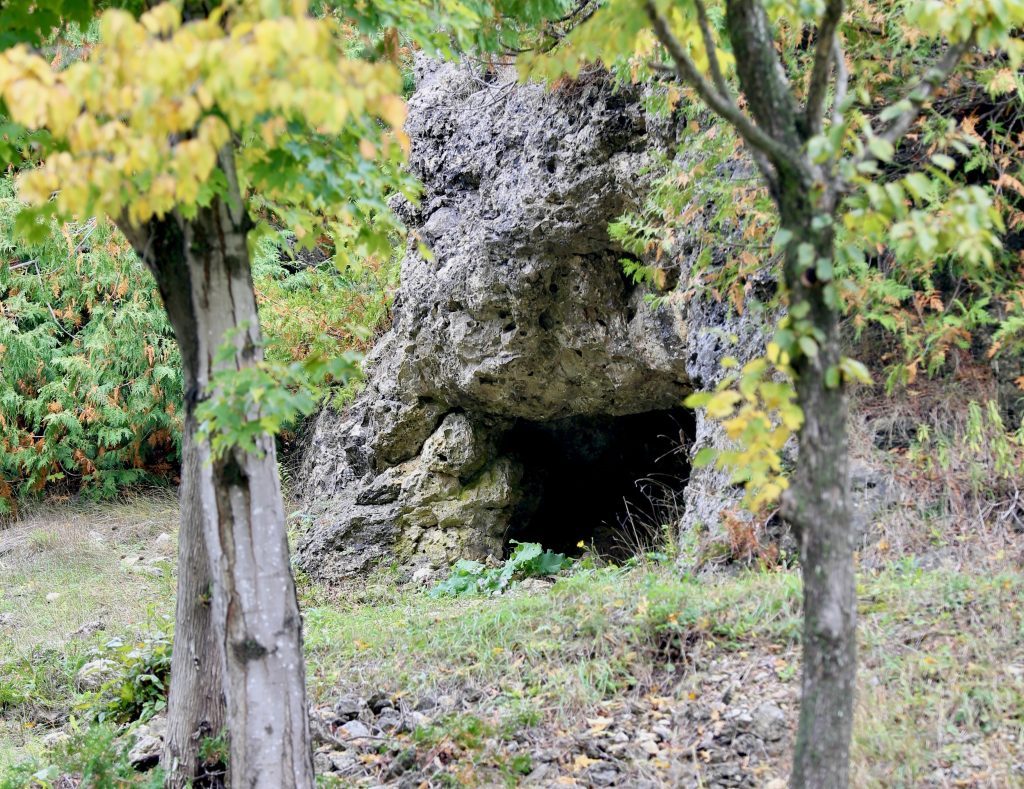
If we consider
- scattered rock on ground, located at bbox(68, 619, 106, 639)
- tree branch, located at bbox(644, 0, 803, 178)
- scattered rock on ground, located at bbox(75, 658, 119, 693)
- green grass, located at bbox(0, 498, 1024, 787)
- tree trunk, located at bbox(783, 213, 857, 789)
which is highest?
tree branch, located at bbox(644, 0, 803, 178)

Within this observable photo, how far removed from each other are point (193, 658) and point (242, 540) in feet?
4.42

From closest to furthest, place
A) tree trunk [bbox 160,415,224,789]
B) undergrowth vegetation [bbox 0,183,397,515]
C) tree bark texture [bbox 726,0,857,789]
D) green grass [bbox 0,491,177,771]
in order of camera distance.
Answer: tree bark texture [bbox 726,0,857,789], tree trunk [bbox 160,415,224,789], green grass [bbox 0,491,177,771], undergrowth vegetation [bbox 0,183,397,515]

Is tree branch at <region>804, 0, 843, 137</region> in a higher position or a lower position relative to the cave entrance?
higher

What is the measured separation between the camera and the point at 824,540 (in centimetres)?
271

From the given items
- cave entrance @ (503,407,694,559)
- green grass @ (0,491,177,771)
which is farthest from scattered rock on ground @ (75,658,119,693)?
cave entrance @ (503,407,694,559)

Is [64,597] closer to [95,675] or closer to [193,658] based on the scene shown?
[95,675]

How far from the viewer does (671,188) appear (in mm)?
5852

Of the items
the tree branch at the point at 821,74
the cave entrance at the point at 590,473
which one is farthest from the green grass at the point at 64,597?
the tree branch at the point at 821,74

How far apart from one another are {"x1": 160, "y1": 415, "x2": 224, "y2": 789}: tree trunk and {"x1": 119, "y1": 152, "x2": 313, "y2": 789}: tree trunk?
912mm

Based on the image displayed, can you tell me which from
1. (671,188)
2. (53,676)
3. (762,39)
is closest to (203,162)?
(762,39)

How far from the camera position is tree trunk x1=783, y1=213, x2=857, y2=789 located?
2.71 m

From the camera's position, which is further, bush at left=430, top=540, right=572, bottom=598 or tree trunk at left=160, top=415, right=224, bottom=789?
bush at left=430, top=540, right=572, bottom=598

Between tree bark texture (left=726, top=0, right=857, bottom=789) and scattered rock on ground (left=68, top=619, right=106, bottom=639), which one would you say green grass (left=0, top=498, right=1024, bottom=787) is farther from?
tree bark texture (left=726, top=0, right=857, bottom=789)

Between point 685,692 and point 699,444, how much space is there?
2566 mm
